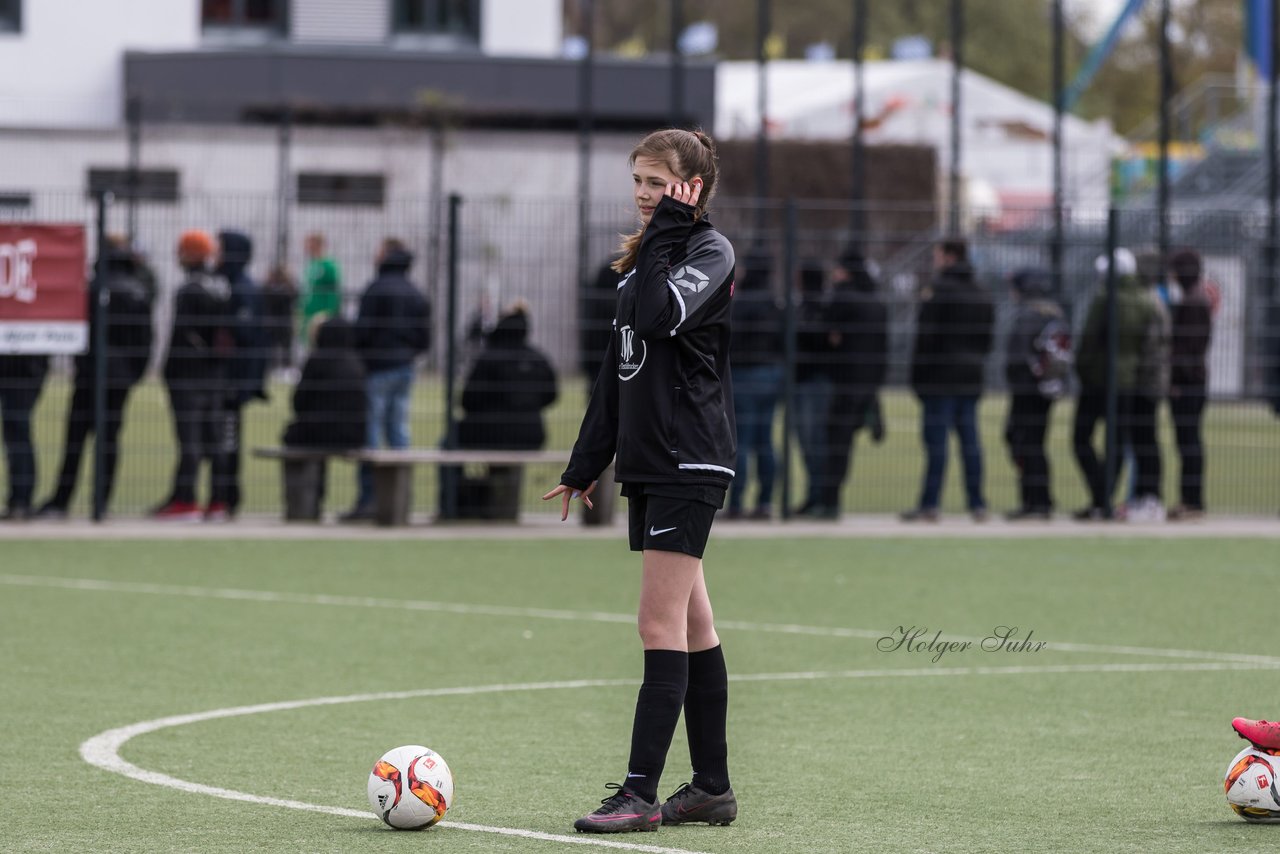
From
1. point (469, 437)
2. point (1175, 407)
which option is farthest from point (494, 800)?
point (1175, 407)

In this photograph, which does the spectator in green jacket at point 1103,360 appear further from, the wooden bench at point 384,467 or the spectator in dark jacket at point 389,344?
the spectator in dark jacket at point 389,344

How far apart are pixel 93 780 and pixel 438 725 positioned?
5.11 ft

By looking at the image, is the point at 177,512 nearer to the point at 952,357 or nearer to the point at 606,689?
the point at 952,357

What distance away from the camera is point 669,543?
5.68m

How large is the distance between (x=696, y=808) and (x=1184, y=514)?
448 inches

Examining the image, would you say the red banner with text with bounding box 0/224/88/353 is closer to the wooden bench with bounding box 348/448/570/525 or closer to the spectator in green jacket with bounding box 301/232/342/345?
the spectator in green jacket with bounding box 301/232/342/345

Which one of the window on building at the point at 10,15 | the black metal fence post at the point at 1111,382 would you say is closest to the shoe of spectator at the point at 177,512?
the black metal fence post at the point at 1111,382

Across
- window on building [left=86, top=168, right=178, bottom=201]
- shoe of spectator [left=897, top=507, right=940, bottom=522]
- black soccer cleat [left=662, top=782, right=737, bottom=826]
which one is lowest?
black soccer cleat [left=662, top=782, right=737, bottom=826]

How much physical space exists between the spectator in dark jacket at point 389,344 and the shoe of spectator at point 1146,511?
560 cm

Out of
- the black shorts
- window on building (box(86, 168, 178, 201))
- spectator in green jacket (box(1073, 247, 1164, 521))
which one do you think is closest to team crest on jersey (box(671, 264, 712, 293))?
the black shorts

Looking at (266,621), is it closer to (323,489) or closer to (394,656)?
(394,656)

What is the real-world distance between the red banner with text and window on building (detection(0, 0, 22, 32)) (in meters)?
27.0

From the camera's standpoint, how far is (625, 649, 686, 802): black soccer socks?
5.71m

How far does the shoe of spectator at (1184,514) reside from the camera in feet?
53.9
